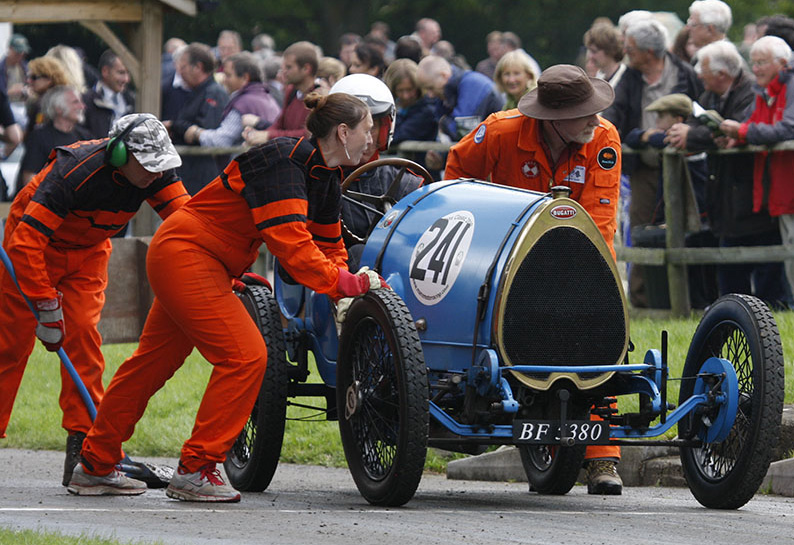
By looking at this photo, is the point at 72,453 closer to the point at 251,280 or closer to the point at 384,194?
the point at 251,280

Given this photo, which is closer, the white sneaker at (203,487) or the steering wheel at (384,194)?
the white sneaker at (203,487)

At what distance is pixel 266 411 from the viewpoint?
7324 mm

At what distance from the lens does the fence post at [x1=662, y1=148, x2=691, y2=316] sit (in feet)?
39.5

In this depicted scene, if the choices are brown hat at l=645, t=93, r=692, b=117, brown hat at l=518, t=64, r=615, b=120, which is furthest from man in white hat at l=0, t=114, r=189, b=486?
brown hat at l=645, t=93, r=692, b=117

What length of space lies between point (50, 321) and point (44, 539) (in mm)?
2042

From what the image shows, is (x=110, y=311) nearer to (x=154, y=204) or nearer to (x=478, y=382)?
(x=154, y=204)

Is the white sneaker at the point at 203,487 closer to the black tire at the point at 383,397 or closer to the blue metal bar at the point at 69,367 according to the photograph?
the black tire at the point at 383,397

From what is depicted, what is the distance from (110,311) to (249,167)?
650 cm

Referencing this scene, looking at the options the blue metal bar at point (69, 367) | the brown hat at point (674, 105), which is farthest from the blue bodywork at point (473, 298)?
the brown hat at point (674, 105)

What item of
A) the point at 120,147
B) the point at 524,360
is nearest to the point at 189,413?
the point at 120,147

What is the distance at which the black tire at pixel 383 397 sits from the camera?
6.23 meters

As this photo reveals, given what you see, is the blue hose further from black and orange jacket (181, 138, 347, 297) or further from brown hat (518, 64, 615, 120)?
brown hat (518, 64, 615, 120)

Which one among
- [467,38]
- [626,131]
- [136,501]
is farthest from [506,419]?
[467,38]

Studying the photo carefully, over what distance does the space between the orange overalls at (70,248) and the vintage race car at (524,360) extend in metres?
1.33
